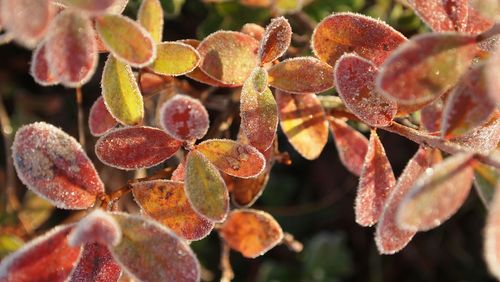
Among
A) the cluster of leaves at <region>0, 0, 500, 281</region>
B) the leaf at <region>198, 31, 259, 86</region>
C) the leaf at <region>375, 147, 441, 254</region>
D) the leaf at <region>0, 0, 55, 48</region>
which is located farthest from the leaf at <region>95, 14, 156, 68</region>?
the leaf at <region>375, 147, 441, 254</region>

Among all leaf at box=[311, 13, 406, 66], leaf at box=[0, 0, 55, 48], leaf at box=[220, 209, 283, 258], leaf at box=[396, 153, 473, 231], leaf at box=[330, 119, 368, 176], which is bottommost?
leaf at box=[220, 209, 283, 258]

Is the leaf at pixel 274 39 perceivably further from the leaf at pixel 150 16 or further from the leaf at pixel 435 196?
the leaf at pixel 435 196

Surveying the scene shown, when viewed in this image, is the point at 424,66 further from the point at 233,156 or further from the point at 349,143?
the point at 349,143

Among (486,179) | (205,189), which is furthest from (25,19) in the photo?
(486,179)

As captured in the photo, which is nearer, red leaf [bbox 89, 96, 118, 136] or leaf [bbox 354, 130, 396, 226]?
leaf [bbox 354, 130, 396, 226]

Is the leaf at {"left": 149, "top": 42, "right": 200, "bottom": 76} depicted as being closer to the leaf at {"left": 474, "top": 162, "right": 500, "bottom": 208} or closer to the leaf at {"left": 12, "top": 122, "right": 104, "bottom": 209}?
the leaf at {"left": 12, "top": 122, "right": 104, "bottom": 209}

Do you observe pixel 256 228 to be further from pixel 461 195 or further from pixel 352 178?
pixel 352 178

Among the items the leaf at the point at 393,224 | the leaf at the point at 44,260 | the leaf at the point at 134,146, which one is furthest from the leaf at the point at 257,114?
the leaf at the point at 44,260
